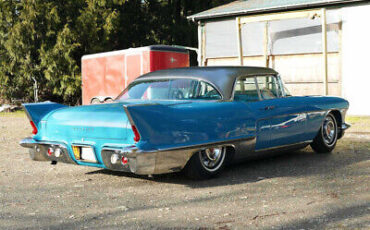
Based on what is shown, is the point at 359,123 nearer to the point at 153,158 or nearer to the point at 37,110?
the point at 37,110

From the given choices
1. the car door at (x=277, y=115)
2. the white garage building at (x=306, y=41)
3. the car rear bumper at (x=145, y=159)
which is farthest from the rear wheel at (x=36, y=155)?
the white garage building at (x=306, y=41)

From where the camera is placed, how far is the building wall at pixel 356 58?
54.5 ft

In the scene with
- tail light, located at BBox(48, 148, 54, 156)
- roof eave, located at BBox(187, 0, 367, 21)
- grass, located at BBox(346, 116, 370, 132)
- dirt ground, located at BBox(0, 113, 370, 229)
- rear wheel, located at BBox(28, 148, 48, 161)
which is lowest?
dirt ground, located at BBox(0, 113, 370, 229)

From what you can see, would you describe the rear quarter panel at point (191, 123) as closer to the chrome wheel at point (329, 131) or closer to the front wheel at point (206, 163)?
the front wheel at point (206, 163)

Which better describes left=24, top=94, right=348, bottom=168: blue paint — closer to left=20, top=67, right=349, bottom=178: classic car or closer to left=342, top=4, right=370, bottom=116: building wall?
left=20, top=67, right=349, bottom=178: classic car

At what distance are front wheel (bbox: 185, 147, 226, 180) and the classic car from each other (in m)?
0.01

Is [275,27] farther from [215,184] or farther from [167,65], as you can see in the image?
[215,184]

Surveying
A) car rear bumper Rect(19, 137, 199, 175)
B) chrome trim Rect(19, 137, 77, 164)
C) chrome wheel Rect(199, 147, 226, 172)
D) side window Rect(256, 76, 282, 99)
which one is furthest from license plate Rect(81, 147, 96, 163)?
side window Rect(256, 76, 282, 99)

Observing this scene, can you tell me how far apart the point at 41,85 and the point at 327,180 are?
71.4 feet

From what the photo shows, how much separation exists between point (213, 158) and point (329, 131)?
278 cm

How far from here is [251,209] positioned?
461 centimetres

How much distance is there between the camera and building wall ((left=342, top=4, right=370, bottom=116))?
16.6 metres

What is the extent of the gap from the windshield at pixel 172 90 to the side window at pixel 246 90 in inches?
11.6

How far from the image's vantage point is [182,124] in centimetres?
536
